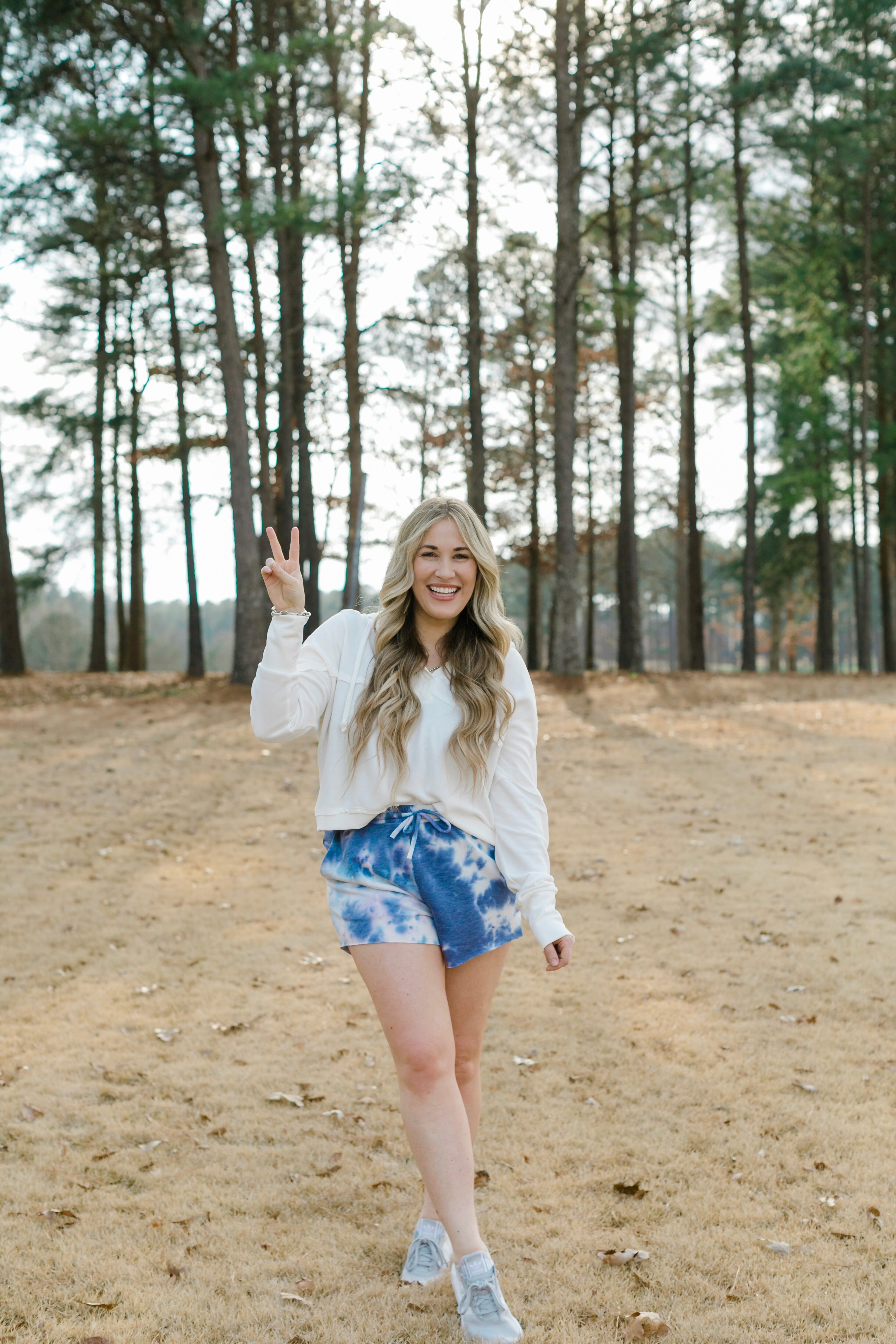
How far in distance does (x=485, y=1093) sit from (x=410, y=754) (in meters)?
2.10

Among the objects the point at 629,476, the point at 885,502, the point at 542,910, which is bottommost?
the point at 542,910

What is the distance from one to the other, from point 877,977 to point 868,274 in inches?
742

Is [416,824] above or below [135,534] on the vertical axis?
below

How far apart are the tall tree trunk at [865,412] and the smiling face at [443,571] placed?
63.2ft

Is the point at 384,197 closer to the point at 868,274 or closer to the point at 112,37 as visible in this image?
the point at 112,37

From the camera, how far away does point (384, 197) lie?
536 inches

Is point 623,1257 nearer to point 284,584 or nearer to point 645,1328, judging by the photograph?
point 645,1328

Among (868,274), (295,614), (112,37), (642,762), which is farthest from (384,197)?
(295,614)

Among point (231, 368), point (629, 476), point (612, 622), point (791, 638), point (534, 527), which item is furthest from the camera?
point (612, 622)

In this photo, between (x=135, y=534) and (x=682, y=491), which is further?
(x=682, y=491)

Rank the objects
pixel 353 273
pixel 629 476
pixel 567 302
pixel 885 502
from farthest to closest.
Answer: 1. pixel 885 502
2. pixel 629 476
3. pixel 353 273
4. pixel 567 302

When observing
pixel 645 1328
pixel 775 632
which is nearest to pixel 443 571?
pixel 645 1328

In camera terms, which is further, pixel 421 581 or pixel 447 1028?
pixel 421 581

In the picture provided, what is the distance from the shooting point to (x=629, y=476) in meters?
18.3
